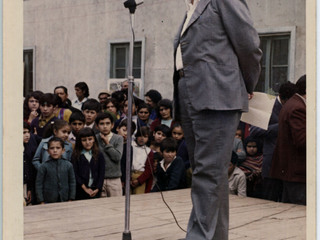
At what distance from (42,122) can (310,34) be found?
9.69ft

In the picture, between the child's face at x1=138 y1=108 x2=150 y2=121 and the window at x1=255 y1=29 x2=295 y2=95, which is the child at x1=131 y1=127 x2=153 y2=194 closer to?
the child's face at x1=138 y1=108 x2=150 y2=121

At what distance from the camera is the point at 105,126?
484cm

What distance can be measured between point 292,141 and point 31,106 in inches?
96.1

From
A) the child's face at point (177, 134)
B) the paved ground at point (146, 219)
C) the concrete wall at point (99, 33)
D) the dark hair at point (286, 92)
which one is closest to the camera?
the paved ground at point (146, 219)

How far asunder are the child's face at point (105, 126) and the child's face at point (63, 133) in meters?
0.28

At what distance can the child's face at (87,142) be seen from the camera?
14.9 feet

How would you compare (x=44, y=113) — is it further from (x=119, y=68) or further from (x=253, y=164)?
(x=253, y=164)

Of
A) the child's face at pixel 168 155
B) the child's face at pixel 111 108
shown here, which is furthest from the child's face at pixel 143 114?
the child's face at pixel 168 155

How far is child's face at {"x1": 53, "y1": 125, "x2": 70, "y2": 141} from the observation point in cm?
470

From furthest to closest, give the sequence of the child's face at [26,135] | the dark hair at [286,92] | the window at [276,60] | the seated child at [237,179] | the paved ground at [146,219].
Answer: the window at [276,60]
the seated child at [237,179]
the dark hair at [286,92]
the child's face at [26,135]
the paved ground at [146,219]

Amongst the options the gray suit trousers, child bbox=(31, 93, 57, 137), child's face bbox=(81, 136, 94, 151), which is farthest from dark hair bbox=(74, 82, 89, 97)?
the gray suit trousers

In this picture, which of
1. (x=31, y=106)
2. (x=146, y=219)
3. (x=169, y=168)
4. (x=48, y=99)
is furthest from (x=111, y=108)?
(x=146, y=219)

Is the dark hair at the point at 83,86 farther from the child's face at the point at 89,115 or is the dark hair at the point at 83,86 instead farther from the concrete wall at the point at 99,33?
the child's face at the point at 89,115

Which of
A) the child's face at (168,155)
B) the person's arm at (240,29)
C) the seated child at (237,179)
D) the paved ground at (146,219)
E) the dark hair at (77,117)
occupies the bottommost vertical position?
the paved ground at (146,219)
